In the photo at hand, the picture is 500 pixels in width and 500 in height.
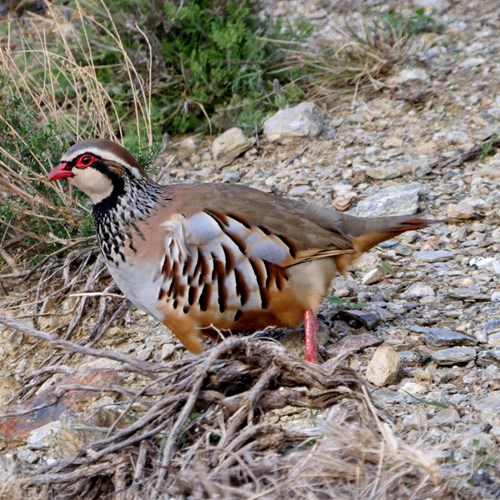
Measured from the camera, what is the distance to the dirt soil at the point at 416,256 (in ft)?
11.5

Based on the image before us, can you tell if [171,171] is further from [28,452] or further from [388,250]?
[28,452]

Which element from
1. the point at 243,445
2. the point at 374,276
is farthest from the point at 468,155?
the point at 243,445

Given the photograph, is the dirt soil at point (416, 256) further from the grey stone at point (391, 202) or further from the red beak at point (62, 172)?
the red beak at point (62, 172)

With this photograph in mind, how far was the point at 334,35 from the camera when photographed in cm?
693

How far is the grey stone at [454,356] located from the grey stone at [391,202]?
130 centimetres

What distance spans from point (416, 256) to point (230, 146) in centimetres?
171

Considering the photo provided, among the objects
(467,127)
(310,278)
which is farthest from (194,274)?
(467,127)

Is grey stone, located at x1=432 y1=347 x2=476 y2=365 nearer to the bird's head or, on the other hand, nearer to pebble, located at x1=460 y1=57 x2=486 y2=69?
the bird's head

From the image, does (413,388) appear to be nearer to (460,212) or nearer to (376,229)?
(376,229)

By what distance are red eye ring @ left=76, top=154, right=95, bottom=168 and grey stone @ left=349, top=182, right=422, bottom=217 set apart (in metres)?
1.65

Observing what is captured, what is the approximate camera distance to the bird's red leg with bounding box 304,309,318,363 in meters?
3.95

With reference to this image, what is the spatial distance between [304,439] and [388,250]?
210cm

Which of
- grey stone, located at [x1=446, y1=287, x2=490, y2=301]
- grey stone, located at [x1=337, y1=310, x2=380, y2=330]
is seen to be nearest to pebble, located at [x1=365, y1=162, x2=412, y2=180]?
grey stone, located at [x1=446, y1=287, x2=490, y2=301]

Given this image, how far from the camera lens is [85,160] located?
4.00 metres
